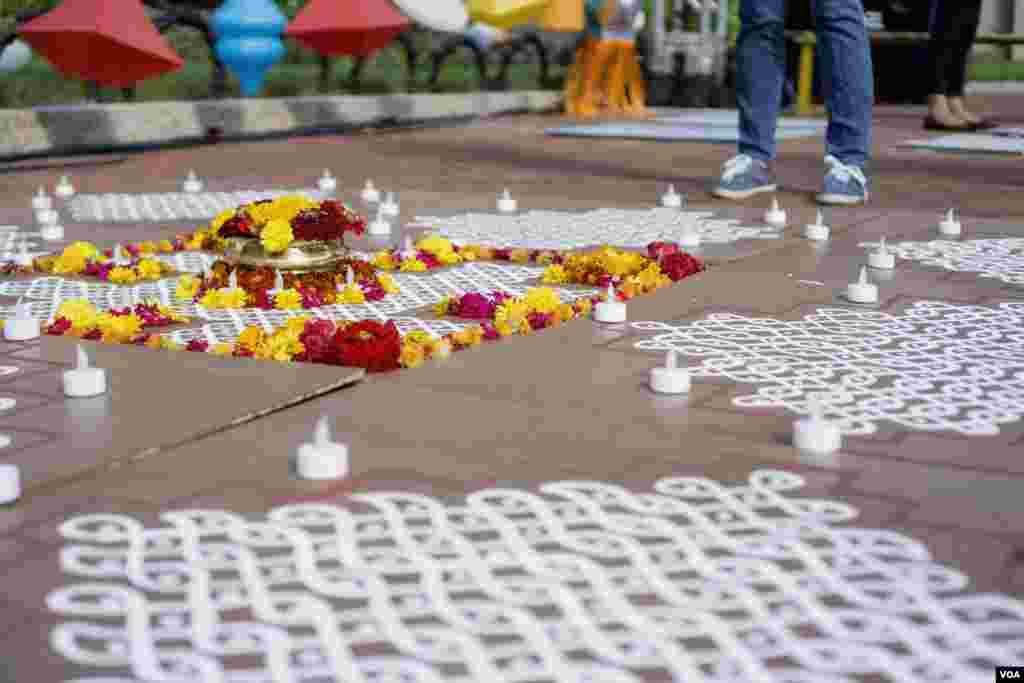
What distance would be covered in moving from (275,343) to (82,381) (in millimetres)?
410

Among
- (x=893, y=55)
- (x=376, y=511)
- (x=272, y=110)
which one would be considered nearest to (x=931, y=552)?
(x=376, y=511)

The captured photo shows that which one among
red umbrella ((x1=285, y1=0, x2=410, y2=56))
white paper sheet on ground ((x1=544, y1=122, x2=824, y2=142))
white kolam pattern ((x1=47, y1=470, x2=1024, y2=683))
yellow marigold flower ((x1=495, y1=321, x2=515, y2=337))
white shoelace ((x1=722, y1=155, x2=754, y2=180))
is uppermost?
red umbrella ((x1=285, y1=0, x2=410, y2=56))

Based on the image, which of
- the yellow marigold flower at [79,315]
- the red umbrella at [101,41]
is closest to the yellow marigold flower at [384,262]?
the yellow marigold flower at [79,315]

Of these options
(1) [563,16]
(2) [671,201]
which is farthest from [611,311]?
(1) [563,16]

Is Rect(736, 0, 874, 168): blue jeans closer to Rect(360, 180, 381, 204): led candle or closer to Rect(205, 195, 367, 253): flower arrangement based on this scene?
Rect(360, 180, 381, 204): led candle

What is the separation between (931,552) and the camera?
164 centimetres

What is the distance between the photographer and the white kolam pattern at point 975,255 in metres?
3.60

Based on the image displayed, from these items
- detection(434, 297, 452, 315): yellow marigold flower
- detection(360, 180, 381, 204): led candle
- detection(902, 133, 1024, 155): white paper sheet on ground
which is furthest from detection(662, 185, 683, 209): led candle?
detection(902, 133, 1024, 155): white paper sheet on ground

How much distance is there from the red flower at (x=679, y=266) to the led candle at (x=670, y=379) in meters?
1.16

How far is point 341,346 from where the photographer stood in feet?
8.30

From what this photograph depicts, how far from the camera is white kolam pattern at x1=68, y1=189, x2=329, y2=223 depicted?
191 inches

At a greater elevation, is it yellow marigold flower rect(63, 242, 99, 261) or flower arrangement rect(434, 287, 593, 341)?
yellow marigold flower rect(63, 242, 99, 261)

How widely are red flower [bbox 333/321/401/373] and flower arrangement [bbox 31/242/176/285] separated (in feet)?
3.80

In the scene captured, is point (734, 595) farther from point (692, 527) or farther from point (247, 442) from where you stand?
point (247, 442)
